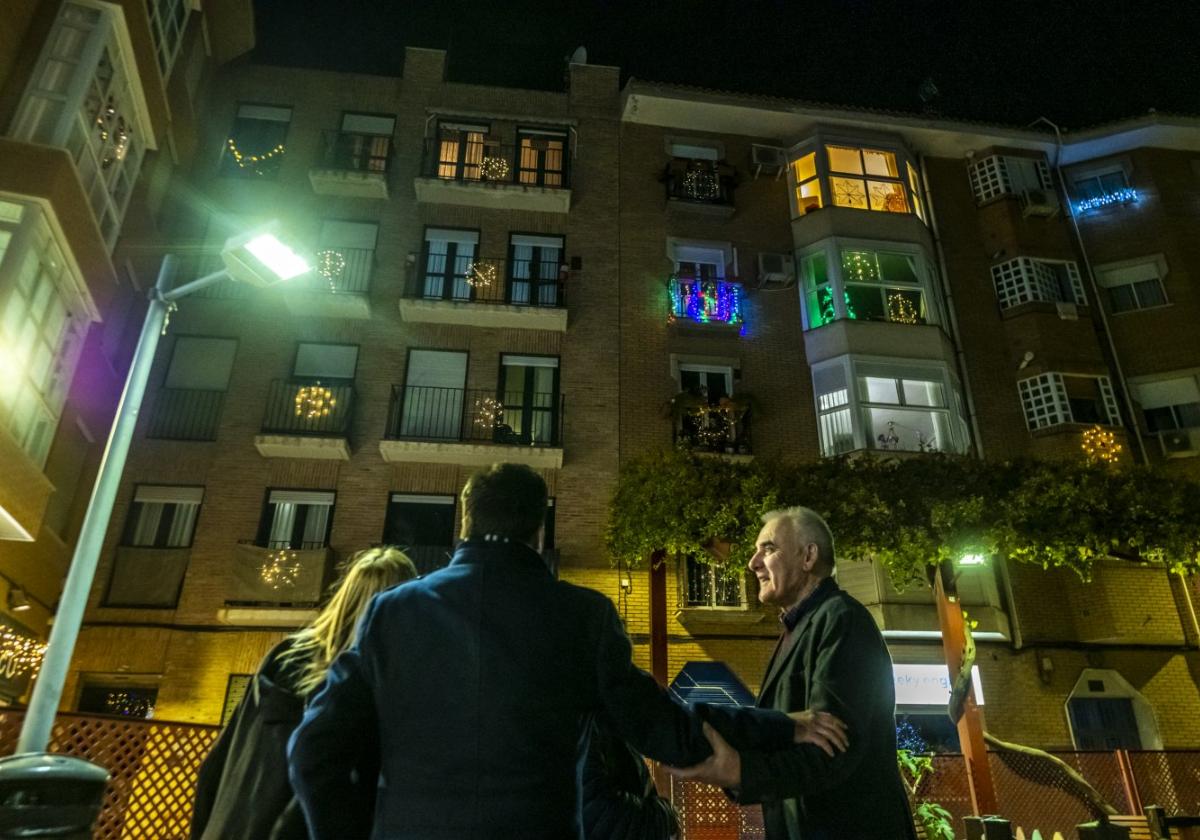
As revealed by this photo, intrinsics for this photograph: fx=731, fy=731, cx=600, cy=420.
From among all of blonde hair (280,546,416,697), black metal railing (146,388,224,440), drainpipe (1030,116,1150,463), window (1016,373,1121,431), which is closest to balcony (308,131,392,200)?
black metal railing (146,388,224,440)

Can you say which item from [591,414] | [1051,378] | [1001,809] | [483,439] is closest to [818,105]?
[1051,378]

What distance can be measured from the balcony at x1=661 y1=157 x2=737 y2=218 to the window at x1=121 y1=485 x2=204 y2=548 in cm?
1314

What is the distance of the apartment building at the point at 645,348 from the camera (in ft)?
47.5

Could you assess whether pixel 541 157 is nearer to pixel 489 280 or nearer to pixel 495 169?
pixel 495 169

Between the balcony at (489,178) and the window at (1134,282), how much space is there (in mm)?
14525

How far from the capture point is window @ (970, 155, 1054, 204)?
20.4 m

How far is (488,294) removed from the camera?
691 inches

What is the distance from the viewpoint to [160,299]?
288 inches

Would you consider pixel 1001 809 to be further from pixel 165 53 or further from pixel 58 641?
pixel 165 53

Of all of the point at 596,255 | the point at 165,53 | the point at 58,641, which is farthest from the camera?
the point at 596,255

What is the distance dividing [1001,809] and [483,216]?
52.1ft

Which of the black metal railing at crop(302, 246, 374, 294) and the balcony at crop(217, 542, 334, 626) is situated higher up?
the black metal railing at crop(302, 246, 374, 294)

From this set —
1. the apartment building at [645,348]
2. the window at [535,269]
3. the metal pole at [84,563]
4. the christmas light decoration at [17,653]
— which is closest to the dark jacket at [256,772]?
the metal pole at [84,563]

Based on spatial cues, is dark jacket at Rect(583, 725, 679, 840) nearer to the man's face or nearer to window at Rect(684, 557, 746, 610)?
the man's face
